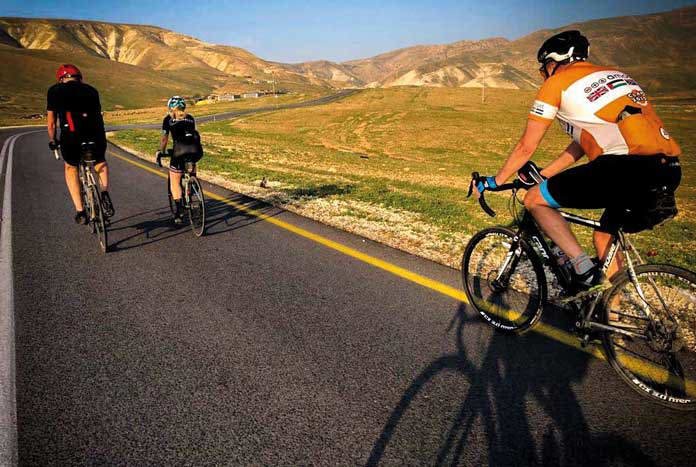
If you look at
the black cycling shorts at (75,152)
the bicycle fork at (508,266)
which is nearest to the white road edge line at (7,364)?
the black cycling shorts at (75,152)

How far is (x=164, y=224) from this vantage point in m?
6.93

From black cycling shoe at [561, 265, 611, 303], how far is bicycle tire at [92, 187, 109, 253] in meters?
5.74

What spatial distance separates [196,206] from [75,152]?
1912mm

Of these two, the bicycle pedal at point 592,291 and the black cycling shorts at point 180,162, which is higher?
the black cycling shorts at point 180,162

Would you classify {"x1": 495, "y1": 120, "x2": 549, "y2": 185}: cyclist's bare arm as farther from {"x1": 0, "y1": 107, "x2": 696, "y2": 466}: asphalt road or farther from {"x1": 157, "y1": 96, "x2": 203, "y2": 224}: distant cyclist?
{"x1": 157, "y1": 96, "x2": 203, "y2": 224}: distant cyclist

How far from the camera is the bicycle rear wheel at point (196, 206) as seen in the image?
6.21m

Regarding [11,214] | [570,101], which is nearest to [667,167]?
[570,101]

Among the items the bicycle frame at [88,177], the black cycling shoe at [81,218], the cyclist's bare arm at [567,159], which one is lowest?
→ the black cycling shoe at [81,218]

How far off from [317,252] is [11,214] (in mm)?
6420

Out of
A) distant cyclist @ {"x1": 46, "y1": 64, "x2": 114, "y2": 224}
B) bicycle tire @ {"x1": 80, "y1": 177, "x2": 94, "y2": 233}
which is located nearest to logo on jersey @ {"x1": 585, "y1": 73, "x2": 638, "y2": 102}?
distant cyclist @ {"x1": 46, "y1": 64, "x2": 114, "y2": 224}

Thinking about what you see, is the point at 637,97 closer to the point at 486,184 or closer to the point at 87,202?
the point at 486,184

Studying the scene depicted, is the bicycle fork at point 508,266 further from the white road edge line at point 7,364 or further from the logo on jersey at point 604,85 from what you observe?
the white road edge line at point 7,364

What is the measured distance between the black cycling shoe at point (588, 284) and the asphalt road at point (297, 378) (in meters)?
0.46

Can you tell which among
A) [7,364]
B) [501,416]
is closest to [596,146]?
[501,416]
